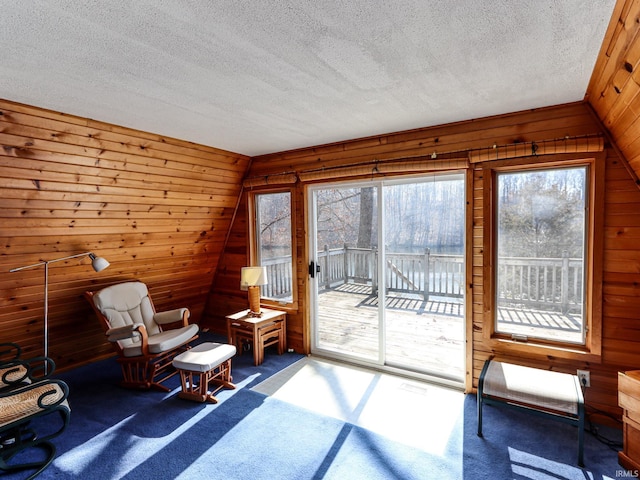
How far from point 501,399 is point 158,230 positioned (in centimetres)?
360

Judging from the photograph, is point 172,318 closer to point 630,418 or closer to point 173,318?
point 173,318

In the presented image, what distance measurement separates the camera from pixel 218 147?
3.60m

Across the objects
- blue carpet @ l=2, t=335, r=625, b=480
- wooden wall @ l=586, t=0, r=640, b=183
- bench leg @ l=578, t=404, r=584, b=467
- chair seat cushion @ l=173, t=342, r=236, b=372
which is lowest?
blue carpet @ l=2, t=335, r=625, b=480

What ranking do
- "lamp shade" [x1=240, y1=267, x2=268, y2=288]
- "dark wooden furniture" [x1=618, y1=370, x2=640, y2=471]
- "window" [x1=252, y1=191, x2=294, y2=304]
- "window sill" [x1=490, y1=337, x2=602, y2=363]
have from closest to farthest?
"dark wooden furniture" [x1=618, y1=370, x2=640, y2=471], "window sill" [x1=490, y1=337, x2=602, y2=363], "lamp shade" [x1=240, y1=267, x2=268, y2=288], "window" [x1=252, y1=191, x2=294, y2=304]

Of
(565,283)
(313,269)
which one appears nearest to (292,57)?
(313,269)

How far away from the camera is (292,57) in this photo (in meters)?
1.70

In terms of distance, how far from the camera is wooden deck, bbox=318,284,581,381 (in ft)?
9.37

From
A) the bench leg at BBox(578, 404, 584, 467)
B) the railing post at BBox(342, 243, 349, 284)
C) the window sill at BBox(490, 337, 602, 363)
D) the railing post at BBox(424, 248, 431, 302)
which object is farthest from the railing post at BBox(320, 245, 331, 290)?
the bench leg at BBox(578, 404, 584, 467)

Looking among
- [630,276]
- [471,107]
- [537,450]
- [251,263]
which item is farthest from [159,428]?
[630,276]

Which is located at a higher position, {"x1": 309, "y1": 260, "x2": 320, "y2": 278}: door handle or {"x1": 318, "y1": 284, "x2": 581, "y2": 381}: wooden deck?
{"x1": 309, "y1": 260, "x2": 320, "y2": 278}: door handle

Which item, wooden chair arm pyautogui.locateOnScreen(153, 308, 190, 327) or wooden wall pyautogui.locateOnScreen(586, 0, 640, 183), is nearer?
wooden wall pyautogui.locateOnScreen(586, 0, 640, 183)

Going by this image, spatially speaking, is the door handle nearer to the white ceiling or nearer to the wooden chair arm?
the wooden chair arm

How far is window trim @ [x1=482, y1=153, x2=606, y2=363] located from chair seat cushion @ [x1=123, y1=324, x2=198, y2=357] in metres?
2.91

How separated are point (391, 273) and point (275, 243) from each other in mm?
1568
